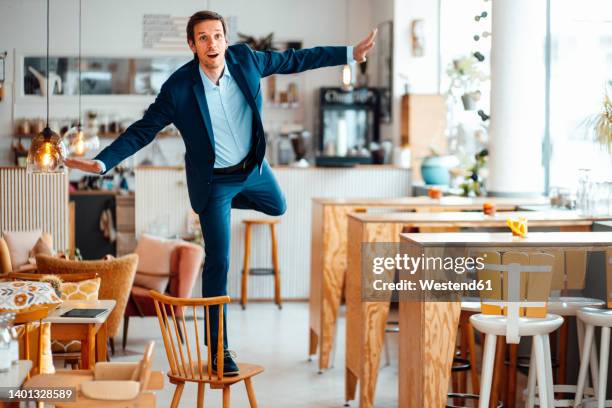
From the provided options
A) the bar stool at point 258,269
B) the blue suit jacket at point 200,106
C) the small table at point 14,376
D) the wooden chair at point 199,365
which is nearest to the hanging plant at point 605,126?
the blue suit jacket at point 200,106

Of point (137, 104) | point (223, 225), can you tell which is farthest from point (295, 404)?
point (137, 104)

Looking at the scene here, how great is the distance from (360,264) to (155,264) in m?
2.99

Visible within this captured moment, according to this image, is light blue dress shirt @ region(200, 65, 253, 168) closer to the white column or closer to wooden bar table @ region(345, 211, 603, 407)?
wooden bar table @ region(345, 211, 603, 407)

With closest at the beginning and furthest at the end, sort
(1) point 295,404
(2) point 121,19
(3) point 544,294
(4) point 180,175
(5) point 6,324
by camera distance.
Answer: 1. (5) point 6,324
2. (3) point 544,294
3. (1) point 295,404
4. (4) point 180,175
5. (2) point 121,19

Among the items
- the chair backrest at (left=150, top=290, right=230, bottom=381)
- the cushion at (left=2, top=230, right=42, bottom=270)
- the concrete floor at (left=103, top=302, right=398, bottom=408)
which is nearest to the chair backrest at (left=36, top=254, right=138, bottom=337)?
the concrete floor at (left=103, top=302, right=398, bottom=408)

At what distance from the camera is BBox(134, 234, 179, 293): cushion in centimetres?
823

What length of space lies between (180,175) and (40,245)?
7.59 feet

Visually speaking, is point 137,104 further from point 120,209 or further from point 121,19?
point 120,209

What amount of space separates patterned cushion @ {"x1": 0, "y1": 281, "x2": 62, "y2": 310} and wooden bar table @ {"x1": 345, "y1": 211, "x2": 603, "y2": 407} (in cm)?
189

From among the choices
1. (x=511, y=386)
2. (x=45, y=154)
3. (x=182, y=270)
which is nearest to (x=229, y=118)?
(x=45, y=154)

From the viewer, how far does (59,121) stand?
500 inches

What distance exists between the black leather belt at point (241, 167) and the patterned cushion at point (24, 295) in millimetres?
1022

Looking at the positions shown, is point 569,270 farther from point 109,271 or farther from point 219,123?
point 109,271

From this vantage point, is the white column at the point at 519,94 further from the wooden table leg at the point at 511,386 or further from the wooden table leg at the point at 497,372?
the wooden table leg at the point at 497,372
